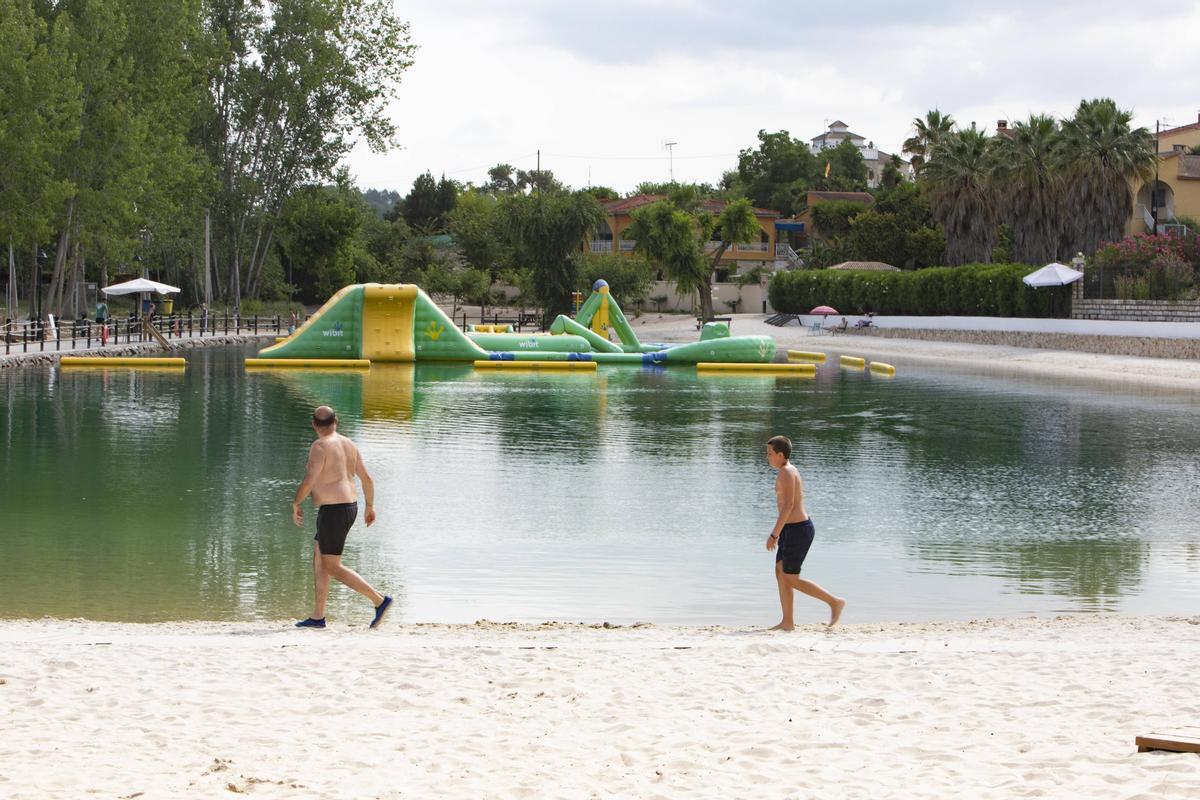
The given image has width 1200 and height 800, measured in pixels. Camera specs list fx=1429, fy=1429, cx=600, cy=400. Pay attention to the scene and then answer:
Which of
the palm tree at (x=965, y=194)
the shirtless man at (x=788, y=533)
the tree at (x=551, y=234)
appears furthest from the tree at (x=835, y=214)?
the shirtless man at (x=788, y=533)

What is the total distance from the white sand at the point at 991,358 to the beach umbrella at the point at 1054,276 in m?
2.77

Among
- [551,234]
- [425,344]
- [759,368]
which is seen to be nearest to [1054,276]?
[759,368]

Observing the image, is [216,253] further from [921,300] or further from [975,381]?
[975,381]

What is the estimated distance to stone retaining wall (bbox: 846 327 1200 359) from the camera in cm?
4600

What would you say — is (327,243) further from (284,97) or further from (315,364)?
(315,364)

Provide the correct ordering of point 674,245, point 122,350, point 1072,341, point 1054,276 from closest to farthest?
1. point 122,350
2. point 1072,341
3. point 1054,276
4. point 674,245

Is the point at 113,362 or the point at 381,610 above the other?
the point at 113,362

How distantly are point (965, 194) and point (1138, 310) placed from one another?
2224 cm

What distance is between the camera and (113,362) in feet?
128

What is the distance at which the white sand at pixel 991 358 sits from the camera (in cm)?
4106

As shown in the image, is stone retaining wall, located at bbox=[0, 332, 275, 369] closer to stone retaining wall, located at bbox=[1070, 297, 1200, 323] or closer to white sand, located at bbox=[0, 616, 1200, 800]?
white sand, located at bbox=[0, 616, 1200, 800]

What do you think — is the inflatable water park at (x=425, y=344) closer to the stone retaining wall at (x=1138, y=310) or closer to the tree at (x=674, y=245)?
the stone retaining wall at (x=1138, y=310)

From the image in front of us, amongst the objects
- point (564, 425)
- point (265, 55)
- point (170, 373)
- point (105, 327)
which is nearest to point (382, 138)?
point (265, 55)

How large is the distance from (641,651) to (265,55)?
6070 centimetres
